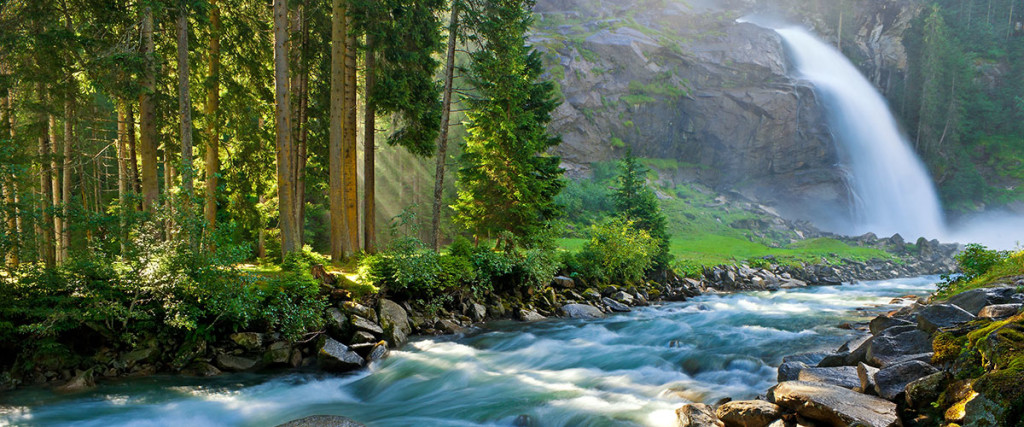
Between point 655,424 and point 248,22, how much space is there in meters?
17.6

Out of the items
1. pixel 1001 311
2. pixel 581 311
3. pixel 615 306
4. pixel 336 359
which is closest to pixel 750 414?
pixel 1001 311

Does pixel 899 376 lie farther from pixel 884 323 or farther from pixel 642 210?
pixel 642 210

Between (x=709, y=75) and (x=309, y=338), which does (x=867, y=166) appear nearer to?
(x=709, y=75)

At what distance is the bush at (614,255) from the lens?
20953mm

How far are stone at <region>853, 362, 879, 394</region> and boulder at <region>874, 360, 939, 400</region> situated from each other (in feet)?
0.39

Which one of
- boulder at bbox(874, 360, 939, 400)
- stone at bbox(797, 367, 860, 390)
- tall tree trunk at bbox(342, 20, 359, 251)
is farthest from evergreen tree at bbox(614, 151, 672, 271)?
boulder at bbox(874, 360, 939, 400)

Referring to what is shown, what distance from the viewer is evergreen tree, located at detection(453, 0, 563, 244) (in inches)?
698

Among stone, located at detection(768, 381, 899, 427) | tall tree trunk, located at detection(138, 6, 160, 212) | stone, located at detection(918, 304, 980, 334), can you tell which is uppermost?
tall tree trunk, located at detection(138, 6, 160, 212)

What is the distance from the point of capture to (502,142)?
58.9 ft

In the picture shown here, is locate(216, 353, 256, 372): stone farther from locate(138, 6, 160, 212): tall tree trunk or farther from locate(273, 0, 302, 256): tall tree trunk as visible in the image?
locate(138, 6, 160, 212): tall tree trunk

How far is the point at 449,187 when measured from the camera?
1567 inches

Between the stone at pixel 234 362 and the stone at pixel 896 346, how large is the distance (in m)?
10.8

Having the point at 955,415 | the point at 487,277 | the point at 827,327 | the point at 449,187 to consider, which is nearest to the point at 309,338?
the point at 487,277

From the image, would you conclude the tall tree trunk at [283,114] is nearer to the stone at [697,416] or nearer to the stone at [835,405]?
the stone at [697,416]
